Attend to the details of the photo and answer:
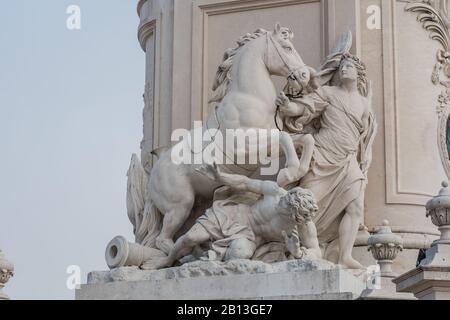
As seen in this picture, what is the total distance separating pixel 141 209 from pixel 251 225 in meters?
1.61

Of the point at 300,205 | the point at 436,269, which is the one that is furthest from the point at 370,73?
the point at 436,269

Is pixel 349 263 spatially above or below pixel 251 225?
below

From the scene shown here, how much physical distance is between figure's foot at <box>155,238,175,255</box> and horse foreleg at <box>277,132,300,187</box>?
1396mm

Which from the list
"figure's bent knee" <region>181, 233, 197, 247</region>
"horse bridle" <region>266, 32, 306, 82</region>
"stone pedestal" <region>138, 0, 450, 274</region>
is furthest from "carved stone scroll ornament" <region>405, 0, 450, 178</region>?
"figure's bent knee" <region>181, 233, 197, 247</region>

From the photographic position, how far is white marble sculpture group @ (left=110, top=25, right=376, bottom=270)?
1355cm

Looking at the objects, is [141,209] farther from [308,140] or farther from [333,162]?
[333,162]

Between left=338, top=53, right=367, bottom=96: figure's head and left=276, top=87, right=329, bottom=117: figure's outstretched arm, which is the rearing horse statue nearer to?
left=276, top=87, right=329, bottom=117: figure's outstretched arm

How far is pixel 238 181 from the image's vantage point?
13688mm

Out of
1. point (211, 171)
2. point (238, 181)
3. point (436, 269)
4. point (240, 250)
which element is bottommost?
point (436, 269)

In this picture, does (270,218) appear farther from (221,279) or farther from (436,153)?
(436,153)

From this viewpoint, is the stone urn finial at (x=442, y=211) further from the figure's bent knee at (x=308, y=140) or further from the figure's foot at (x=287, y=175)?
the figure's bent knee at (x=308, y=140)

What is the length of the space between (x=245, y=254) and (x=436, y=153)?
321 cm

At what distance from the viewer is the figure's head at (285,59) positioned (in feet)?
45.9
